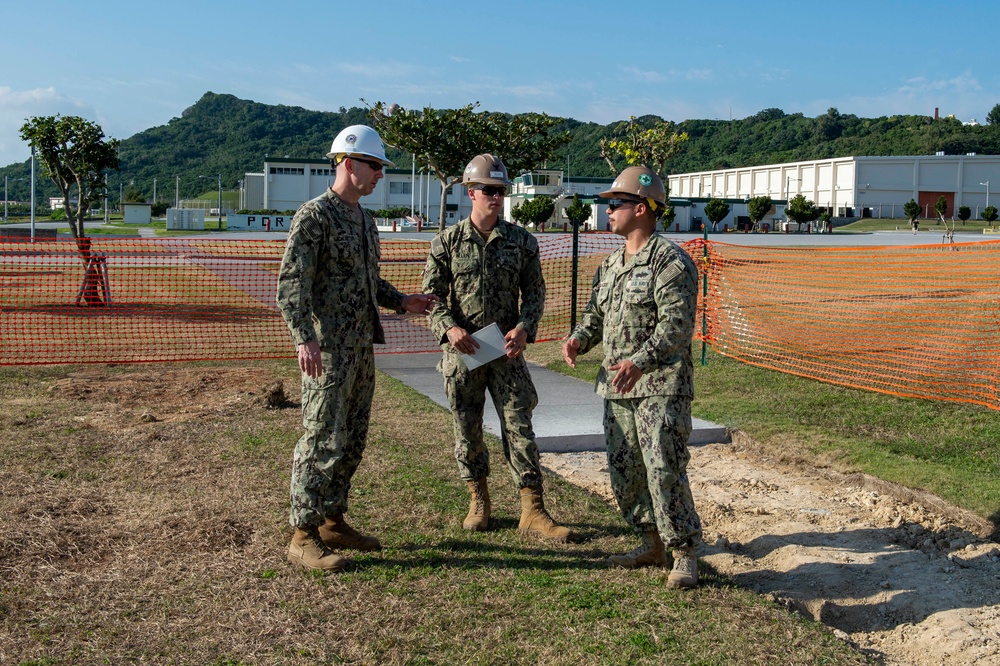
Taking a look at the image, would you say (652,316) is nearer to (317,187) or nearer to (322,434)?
(322,434)

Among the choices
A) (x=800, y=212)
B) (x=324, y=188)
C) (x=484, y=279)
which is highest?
(x=324, y=188)

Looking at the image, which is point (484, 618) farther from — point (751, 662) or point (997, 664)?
point (997, 664)

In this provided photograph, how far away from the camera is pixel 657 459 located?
4066 mm

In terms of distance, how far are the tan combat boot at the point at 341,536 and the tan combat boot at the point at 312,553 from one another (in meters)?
0.15

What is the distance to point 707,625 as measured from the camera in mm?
3773

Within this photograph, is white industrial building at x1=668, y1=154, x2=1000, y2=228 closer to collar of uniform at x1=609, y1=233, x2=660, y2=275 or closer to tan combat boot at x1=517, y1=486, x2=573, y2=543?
tan combat boot at x1=517, y1=486, x2=573, y2=543

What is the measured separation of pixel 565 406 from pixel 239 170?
16275cm

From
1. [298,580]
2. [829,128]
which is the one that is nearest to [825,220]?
[298,580]

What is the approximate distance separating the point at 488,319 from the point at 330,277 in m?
0.92

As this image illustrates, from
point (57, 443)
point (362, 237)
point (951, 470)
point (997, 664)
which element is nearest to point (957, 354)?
point (951, 470)

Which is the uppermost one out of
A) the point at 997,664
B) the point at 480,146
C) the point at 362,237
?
the point at 480,146

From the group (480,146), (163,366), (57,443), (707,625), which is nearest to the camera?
(707,625)

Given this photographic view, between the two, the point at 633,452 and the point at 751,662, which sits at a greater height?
the point at 633,452

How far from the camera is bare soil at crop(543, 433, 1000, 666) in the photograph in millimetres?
3951
